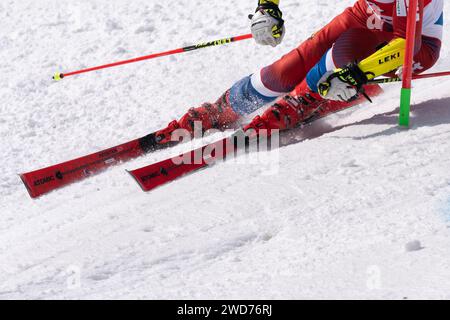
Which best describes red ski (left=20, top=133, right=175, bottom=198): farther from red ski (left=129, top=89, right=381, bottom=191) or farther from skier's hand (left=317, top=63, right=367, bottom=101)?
skier's hand (left=317, top=63, right=367, bottom=101)

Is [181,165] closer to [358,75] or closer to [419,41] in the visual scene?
[358,75]

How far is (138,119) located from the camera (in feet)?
19.4

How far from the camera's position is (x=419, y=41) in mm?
4367

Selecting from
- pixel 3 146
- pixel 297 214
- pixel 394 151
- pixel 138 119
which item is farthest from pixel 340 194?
pixel 3 146

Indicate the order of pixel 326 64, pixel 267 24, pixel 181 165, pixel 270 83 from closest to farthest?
pixel 181 165 → pixel 326 64 → pixel 267 24 → pixel 270 83

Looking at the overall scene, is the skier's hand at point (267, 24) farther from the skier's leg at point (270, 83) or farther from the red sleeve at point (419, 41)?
the red sleeve at point (419, 41)

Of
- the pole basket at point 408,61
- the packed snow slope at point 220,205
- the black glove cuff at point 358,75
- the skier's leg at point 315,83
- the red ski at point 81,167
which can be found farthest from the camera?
the red ski at point 81,167

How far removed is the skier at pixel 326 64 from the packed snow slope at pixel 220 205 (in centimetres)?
27

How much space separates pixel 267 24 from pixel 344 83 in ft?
2.89

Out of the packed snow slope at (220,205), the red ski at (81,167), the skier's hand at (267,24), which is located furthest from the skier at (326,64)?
the packed snow slope at (220,205)

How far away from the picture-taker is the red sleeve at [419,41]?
4336 mm

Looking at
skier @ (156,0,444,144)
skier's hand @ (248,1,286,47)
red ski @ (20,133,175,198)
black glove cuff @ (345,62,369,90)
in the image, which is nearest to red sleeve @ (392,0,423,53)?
skier @ (156,0,444,144)

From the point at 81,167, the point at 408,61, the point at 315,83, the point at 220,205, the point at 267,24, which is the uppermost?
the point at 267,24

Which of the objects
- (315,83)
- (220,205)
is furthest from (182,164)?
(315,83)
